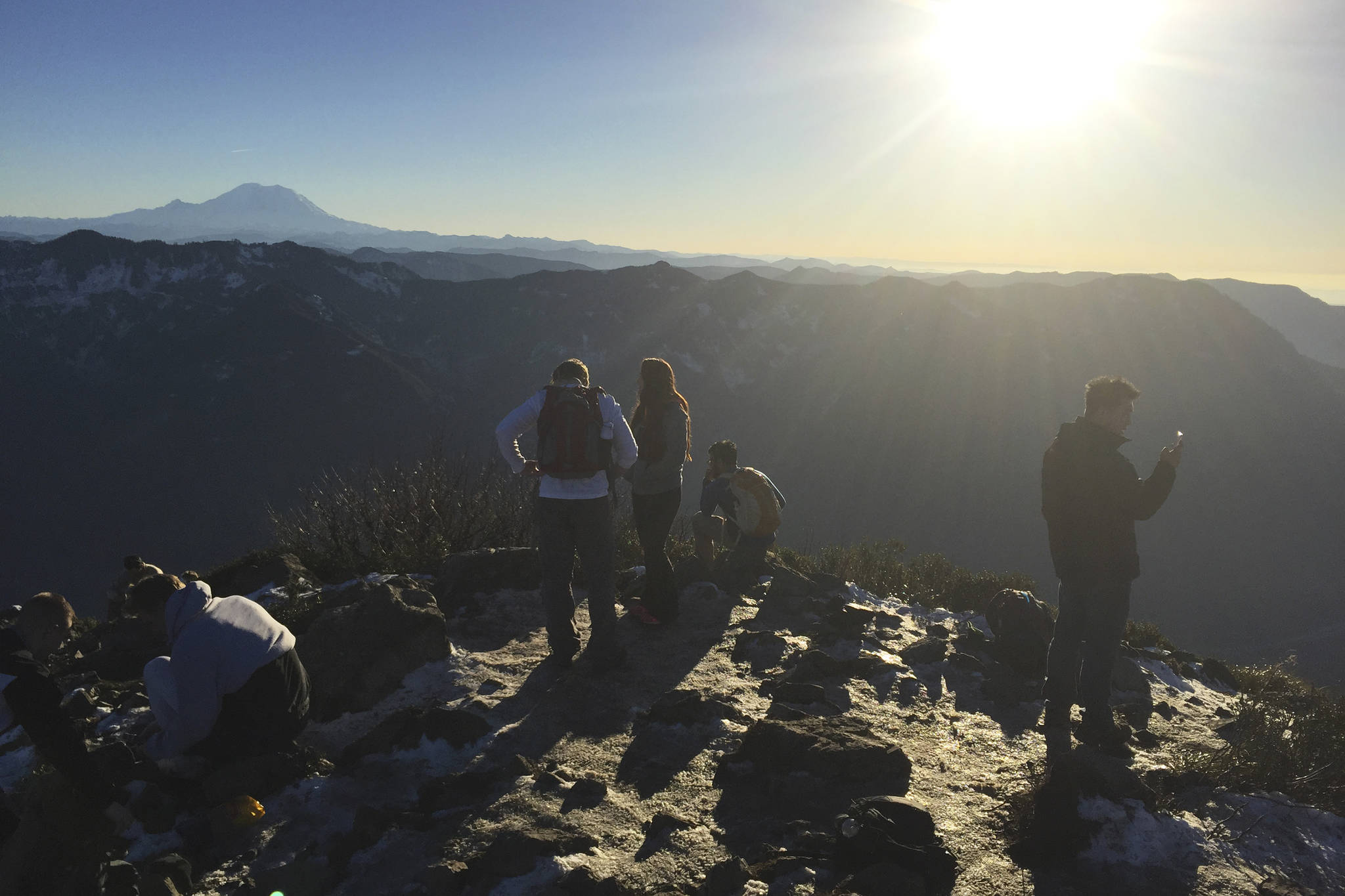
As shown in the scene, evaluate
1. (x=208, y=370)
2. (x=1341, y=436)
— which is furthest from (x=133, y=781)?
(x=1341, y=436)

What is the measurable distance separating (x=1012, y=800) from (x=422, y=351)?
93690 millimetres

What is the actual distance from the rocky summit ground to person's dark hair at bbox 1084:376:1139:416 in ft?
Result: 5.73

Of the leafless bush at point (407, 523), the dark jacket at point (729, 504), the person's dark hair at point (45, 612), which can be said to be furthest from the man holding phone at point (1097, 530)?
the leafless bush at point (407, 523)

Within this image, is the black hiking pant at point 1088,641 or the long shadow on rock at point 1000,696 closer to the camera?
the black hiking pant at point 1088,641

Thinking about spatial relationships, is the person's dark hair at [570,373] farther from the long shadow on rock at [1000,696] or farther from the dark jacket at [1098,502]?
the long shadow on rock at [1000,696]

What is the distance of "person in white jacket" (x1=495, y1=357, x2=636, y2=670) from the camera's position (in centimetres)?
410

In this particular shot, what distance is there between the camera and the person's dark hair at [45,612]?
111 inches

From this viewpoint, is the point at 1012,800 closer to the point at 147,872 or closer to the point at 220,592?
the point at 147,872

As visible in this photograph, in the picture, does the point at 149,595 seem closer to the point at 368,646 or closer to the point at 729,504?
the point at 368,646

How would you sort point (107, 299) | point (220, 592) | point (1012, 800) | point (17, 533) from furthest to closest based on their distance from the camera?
point (107, 299) → point (17, 533) → point (220, 592) → point (1012, 800)

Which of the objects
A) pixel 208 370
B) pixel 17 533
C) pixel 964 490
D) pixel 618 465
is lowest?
pixel 17 533

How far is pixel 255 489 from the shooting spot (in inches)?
2438

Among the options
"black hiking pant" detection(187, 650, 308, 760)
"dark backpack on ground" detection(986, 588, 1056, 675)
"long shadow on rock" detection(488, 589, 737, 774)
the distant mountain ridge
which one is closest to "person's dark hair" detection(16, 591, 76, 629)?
"black hiking pant" detection(187, 650, 308, 760)

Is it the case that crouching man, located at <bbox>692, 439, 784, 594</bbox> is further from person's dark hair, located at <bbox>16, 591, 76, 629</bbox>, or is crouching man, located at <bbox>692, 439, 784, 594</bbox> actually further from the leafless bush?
person's dark hair, located at <bbox>16, 591, 76, 629</bbox>
